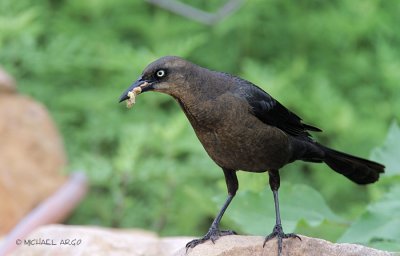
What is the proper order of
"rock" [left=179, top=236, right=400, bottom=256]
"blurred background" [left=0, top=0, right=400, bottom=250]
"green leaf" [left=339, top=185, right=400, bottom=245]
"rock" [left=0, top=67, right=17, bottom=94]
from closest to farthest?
"rock" [left=179, top=236, right=400, bottom=256] < "green leaf" [left=339, top=185, right=400, bottom=245] < "blurred background" [left=0, top=0, right=400, bottom=250] < "rock" [left=0, top=67, right=17, bottom=94]

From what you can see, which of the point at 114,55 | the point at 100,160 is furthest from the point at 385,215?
the point at 114,55

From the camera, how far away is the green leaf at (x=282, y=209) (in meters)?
4.01

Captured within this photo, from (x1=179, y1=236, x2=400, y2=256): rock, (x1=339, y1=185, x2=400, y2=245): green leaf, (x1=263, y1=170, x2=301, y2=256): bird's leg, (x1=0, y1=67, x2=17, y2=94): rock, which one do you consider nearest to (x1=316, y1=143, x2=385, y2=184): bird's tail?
(x1=339, y1=185, x2=400, y2=245): green leaf

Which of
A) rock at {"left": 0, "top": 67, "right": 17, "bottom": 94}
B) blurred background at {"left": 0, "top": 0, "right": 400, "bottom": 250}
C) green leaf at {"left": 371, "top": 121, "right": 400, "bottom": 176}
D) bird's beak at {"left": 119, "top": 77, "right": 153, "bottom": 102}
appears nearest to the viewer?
bird's beak at {"left": 119, "top": 77, "right": 153, "bottom": 102}

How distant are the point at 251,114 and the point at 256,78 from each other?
2.77 meters

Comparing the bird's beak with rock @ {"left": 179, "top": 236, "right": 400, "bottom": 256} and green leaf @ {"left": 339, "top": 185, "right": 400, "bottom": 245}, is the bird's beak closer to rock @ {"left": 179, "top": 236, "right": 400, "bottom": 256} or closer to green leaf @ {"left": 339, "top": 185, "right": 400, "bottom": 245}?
rock @ {"left": 179, "top": 236, "right": 400, "bottom": 256}

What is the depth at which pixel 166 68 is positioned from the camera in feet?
11.1

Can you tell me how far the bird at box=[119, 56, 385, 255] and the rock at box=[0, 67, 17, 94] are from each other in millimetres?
2906

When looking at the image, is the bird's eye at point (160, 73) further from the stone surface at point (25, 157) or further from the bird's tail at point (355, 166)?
the stone surface at point (25, 157)

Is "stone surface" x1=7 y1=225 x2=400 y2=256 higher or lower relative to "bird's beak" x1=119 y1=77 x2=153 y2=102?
lower

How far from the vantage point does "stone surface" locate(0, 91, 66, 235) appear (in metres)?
5.62

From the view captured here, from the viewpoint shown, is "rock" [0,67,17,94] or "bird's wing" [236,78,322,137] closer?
"bird's wing" [236,78,322,137]

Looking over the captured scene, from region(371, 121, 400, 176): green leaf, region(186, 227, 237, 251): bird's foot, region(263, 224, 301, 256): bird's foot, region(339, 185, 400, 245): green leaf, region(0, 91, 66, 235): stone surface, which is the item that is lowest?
region(263, 224, 301, 256): bird's foot

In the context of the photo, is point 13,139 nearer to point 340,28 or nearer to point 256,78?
point 256,78
